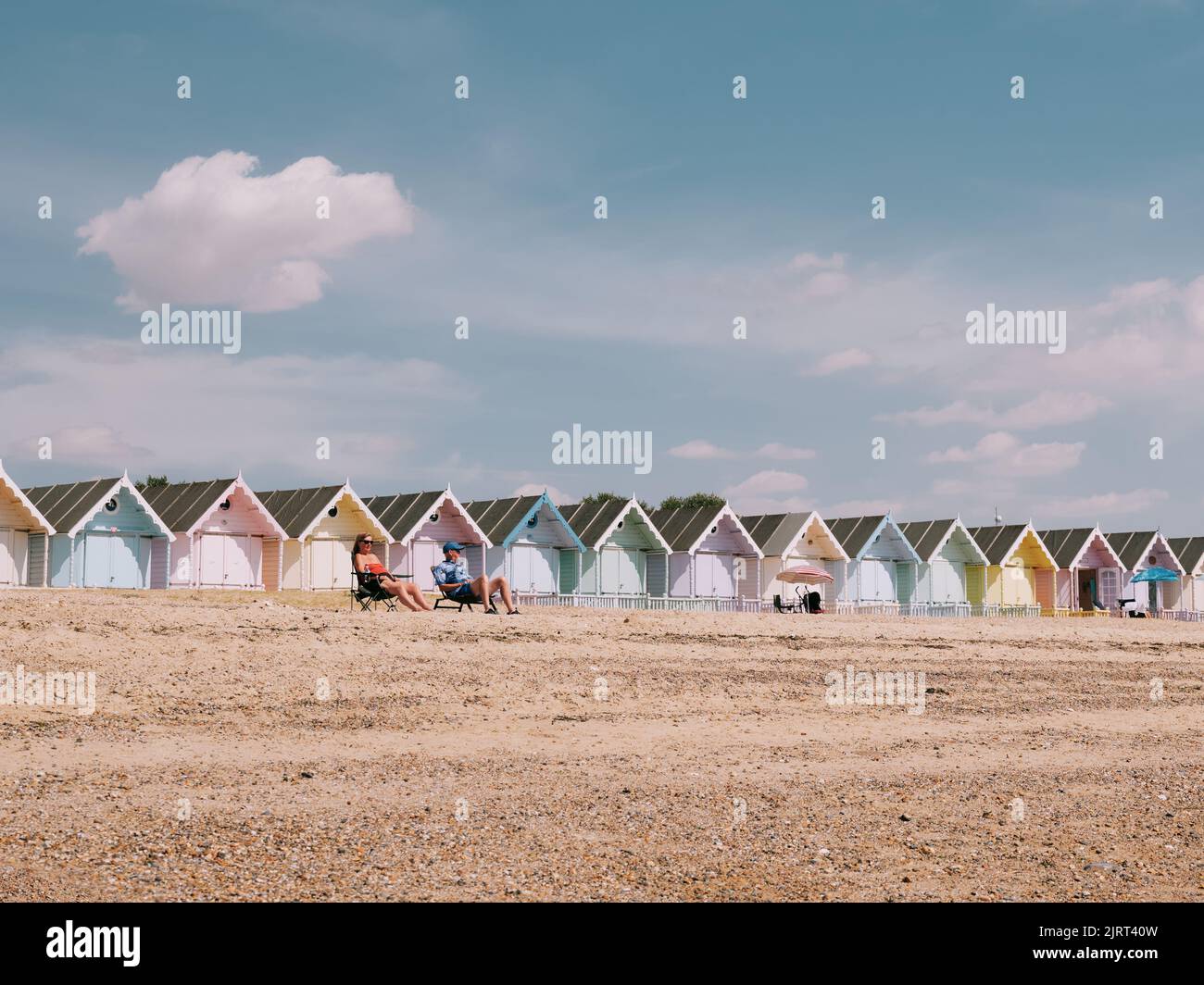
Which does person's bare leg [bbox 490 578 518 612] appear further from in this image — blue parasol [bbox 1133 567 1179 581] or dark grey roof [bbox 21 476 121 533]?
blue parasol [bbox 1133 567 1179 581]

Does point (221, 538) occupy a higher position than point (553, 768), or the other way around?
point (221, 538)

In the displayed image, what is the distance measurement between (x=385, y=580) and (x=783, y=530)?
26.6 m

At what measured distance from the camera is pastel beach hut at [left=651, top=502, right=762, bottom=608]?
44.3 meters

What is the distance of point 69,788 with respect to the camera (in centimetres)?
982

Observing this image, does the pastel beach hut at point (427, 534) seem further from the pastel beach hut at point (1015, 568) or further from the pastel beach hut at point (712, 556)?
the pastel beach hut at point (1015, 568)

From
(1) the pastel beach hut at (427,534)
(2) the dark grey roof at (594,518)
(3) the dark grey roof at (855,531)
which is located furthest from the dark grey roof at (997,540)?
(1) the pastel beach hut at (427,534)

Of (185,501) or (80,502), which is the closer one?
(80,502)

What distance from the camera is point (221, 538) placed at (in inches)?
1451

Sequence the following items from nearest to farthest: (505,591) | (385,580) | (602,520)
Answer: (505,591)
(385,580)
(602,520)

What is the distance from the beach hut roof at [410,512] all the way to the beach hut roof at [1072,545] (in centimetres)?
2696

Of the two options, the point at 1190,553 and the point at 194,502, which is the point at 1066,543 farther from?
the point at 194,502

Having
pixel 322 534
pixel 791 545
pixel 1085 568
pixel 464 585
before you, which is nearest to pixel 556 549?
pixel 322 534
